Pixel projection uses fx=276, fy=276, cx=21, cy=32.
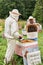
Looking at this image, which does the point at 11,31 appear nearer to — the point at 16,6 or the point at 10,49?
the point at 10,49

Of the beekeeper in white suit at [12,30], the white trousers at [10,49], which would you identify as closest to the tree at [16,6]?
the white trousers at [10,49]

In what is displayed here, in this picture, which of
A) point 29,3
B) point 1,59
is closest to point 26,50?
point 1,59

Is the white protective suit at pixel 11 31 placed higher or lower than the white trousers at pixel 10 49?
higher

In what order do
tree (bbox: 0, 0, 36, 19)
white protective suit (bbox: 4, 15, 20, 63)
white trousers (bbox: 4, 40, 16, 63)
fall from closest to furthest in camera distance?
1. white protective suit (bbox: 4, 15, 20, 63)
2. white trousers (bbox: 4, 40, 16, 63)
3. tree (bbox: 0, 0, 36, 19)

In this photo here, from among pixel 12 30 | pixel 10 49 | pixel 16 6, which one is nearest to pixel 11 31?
pixel 12 30

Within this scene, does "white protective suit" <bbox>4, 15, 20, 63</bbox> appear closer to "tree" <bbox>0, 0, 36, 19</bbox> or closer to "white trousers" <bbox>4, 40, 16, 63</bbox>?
"white trousers" <bbox>4, 40, 16, 63</bbox>

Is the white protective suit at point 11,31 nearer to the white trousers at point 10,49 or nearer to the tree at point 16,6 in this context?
the white trousers at point 10,49

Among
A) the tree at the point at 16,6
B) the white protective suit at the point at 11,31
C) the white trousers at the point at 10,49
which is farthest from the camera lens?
the tree at the point at 16,6

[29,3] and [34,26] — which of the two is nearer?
[34,26]

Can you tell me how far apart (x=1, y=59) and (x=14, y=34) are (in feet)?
5.53

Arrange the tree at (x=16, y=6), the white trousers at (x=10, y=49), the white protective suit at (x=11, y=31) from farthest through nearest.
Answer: the tree at (x=16, y=6), the white trousers at (x=10, y=49), the white protective suit at (x=11, y=31)

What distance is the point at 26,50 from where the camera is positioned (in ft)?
24.4

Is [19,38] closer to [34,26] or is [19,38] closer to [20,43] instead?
[20,43]

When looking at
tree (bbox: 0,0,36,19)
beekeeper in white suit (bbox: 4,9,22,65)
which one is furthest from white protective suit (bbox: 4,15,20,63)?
tree (bbox: 0,0,36,19)
